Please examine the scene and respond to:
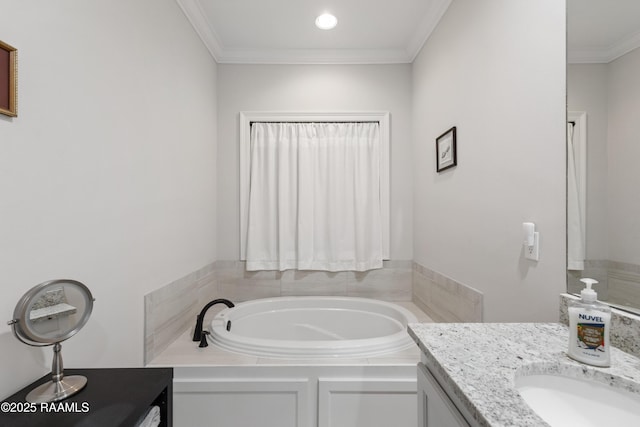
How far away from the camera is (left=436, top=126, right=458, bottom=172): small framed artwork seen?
1.80 m

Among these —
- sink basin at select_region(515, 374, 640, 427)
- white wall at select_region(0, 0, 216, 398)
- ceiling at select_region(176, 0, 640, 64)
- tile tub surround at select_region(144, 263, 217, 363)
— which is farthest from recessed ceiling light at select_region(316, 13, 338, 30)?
sink basin at select_region(515, 374, 640, 427)

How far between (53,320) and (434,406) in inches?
42.0

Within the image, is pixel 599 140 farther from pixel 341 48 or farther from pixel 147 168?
pixel 341 48

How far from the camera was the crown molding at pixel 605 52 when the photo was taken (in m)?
0.79

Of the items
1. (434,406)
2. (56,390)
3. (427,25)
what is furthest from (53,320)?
(427,25)

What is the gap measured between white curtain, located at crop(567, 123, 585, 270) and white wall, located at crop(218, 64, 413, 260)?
1588 millimetres

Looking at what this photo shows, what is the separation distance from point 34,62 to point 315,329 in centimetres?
221

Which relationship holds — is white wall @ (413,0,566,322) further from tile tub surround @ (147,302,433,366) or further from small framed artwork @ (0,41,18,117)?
small framed artwork @ (0,41,18,117)

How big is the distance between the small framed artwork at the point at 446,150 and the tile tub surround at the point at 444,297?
74 cm

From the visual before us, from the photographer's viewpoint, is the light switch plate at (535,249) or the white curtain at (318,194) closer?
the light switch plate at (535,249)

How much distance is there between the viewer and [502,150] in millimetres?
1361

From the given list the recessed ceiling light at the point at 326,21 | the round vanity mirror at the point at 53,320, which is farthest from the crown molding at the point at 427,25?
the round vanity mirror at the point at 53,320

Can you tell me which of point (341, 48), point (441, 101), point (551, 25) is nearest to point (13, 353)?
point (551, 25)

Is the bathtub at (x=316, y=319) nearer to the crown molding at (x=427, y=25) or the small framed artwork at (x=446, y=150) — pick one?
the small framed artwork at (x=446, y=150)
